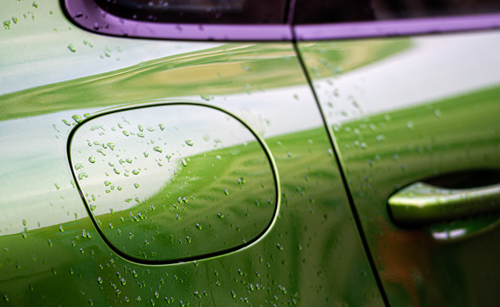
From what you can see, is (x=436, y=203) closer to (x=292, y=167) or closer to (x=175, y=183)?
(x=292, y=167)

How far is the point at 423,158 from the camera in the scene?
978 mm

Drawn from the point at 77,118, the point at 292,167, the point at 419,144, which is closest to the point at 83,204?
the point at 77,118

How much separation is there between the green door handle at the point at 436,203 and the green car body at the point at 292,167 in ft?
0.09

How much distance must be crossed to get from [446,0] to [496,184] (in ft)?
1.48

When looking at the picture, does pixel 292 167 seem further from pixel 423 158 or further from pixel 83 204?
pixel 83 204

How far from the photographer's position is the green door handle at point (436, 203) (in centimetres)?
97

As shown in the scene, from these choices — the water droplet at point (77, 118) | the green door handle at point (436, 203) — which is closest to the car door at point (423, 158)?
the green door handle at point (436, 203)

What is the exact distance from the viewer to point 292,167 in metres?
0.98

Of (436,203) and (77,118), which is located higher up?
(77,118)

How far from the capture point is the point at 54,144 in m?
0.97

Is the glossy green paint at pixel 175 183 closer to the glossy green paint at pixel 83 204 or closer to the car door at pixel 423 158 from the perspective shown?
the glossy green paint at pixel 83 204

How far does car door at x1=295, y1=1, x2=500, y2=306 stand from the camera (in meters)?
0.98

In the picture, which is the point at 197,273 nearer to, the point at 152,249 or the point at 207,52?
the point at 152,249

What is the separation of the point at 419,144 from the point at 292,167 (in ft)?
0.92
